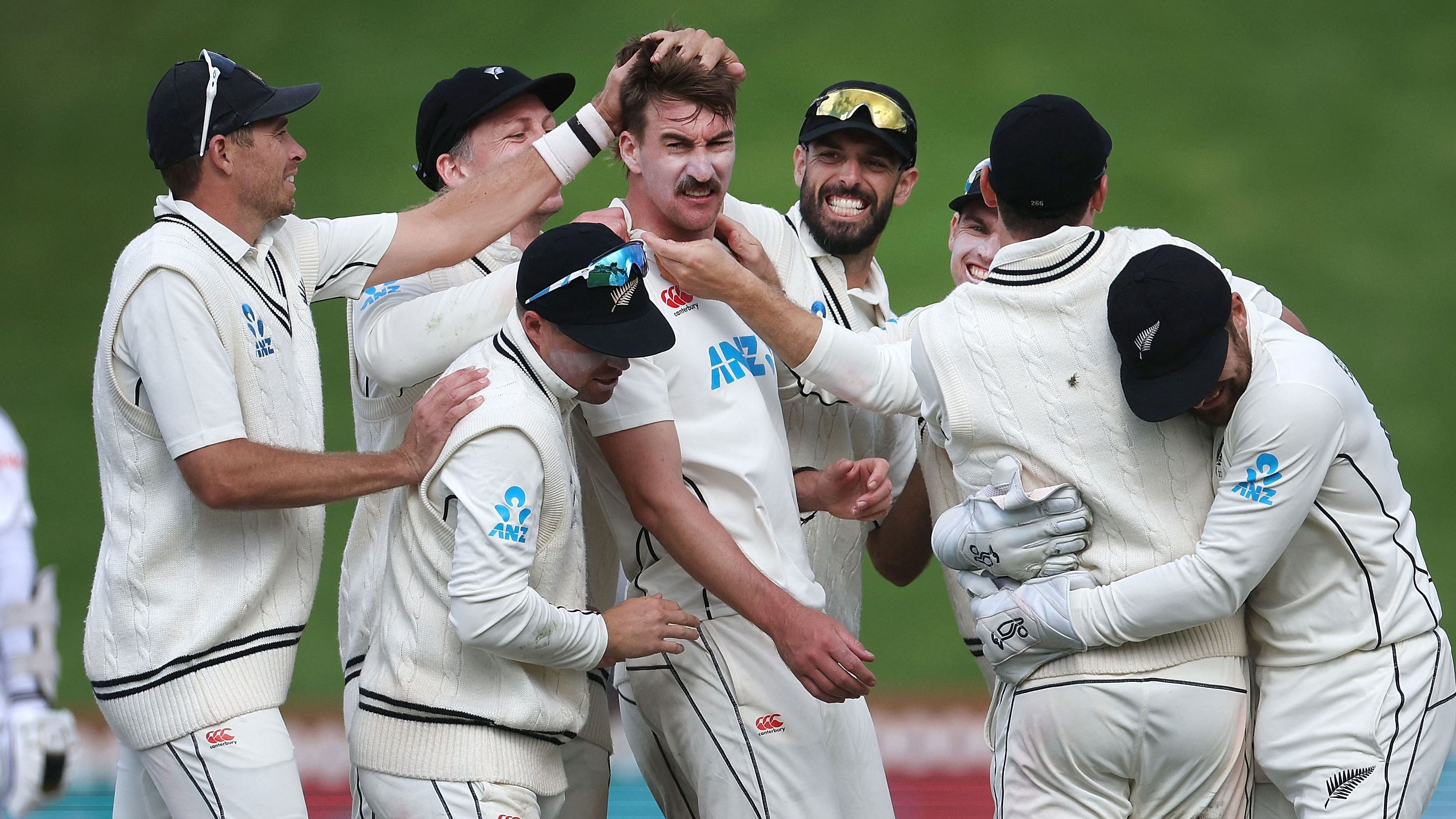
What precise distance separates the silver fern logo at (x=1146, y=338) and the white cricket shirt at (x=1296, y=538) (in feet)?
0.68

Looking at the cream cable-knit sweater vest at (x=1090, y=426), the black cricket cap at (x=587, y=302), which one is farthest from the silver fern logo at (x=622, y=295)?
the cream cable-knit sweater vest at (x=1090, y=426)

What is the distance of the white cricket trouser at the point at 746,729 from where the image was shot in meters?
3.02

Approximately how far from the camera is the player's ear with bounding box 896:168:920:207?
3963 millimetres

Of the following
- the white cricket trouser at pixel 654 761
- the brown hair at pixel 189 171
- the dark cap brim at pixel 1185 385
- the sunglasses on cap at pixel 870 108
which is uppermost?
the sunglasses on cap at pixel 870 108

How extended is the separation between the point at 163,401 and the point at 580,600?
861 millimetres

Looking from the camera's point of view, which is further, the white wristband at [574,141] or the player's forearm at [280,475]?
the white wristband at [574,141]

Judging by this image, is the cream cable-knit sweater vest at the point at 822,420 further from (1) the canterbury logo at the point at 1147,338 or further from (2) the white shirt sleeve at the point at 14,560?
(2) the white shirt sleeve at the point at 14,560

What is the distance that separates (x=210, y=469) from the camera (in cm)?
269

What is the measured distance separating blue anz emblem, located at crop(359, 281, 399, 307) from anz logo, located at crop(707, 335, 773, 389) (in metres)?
0.79

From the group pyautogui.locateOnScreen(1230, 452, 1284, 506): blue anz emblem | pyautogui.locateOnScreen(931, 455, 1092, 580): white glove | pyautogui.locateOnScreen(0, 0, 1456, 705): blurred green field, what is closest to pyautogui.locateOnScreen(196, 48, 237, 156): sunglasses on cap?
pyautogui.locateOnScreen(931, 455, 1092, 580): white glove

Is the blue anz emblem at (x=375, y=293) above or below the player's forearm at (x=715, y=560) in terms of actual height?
above

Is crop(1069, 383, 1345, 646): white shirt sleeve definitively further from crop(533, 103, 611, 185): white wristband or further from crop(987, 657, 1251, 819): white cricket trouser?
crop(533, 103, 611, 185): white wristband

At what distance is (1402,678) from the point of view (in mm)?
2688

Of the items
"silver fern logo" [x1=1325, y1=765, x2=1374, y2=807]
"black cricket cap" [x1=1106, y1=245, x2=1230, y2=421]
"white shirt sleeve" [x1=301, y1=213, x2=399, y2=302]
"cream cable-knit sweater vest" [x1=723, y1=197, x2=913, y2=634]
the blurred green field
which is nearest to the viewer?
"black cricket cap" [x1=1106, y1=245, x2=1230, y2=421]
